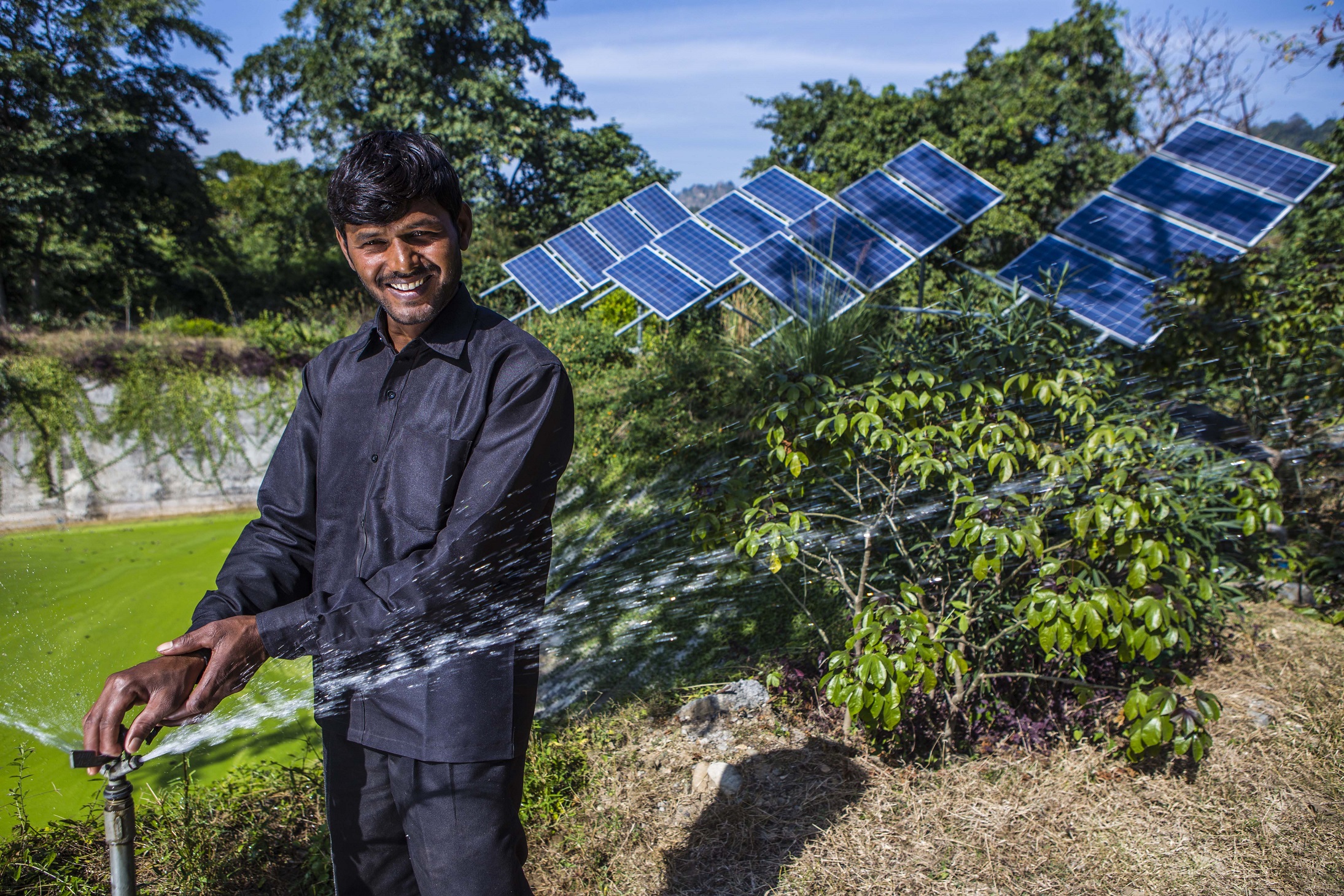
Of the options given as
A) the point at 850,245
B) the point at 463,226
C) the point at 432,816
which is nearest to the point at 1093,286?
the point at 850,245

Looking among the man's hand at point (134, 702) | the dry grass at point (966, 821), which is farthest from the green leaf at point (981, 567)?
the man's hand at point (134, 702)

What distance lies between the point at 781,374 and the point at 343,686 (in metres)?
1.98

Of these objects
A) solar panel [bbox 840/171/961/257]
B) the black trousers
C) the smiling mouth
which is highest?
solar panel [bbox 840/171/961/257]

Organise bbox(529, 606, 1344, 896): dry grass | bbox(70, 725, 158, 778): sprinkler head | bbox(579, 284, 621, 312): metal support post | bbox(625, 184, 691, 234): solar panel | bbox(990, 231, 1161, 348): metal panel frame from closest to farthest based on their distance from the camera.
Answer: bbox(70, 725, 158, 778): sprinkler head
bbox(529, 606, 1344, 896): dry grass
bbox(990, 231, 1161, 348): metal panel frame
bbox(579, 284, 621, 312): metal support post
bbox(625, 184, 691, 234): solar panel

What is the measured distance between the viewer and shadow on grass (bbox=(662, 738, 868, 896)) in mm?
2537

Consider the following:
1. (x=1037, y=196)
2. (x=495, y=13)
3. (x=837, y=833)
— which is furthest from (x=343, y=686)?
(x=495, y=13)

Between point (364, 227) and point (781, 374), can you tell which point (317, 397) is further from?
point (781, 374)

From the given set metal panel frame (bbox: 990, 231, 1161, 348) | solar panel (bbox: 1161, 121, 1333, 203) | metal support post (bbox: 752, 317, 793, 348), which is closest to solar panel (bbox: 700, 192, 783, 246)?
metal support post (bbox: 752, 317, 793, 348)

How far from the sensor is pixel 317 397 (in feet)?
6.04

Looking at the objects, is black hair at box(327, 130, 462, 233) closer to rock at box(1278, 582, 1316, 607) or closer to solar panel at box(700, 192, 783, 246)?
rock at box(1278, 582, 1316, 607)

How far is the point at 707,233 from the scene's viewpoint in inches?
368

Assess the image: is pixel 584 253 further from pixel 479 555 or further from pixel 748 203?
pixel 479 555

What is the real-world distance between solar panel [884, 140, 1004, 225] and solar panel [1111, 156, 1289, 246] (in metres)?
1.22

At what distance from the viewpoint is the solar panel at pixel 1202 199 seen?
677 centimetres
